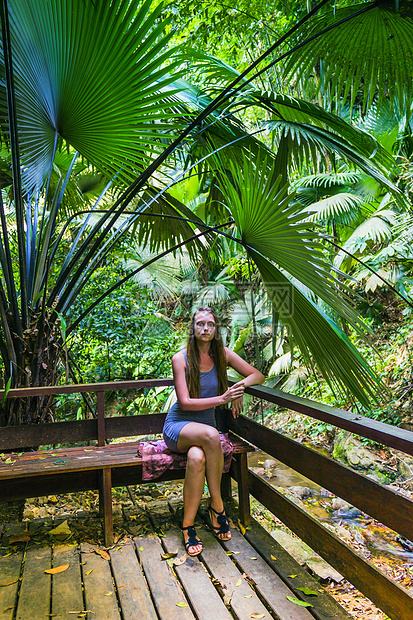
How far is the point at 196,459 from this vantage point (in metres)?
2.27

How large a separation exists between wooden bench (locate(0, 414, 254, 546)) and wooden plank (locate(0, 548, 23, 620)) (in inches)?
12.7

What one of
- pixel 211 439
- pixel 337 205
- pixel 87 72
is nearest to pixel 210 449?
pixel 211 439

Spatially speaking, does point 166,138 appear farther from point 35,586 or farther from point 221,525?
point 35,586

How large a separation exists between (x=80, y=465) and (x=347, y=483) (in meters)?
1.33

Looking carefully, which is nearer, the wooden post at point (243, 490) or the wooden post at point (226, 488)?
the wooden post at point (243, 490)

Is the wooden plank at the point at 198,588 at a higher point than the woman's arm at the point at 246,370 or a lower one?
lower

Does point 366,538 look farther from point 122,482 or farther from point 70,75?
point 70,75

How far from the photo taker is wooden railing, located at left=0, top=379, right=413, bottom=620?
147 centimetres

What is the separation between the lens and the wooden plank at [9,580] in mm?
1833

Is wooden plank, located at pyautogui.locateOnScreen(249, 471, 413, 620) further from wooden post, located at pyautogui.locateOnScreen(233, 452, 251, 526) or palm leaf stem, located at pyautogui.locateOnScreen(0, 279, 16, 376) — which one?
palm leaf stem, located at pyautogui.locateOnScreen(0, 279, 16, 376)

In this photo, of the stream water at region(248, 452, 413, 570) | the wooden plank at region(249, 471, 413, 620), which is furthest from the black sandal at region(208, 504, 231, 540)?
the stream water at region(248, 452, 413, 570)

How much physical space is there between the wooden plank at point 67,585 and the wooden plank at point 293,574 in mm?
862

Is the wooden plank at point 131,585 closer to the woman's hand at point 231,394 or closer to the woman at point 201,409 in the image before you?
the woman at point 201,409

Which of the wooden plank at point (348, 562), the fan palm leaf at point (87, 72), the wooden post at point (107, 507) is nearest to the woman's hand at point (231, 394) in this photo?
the wooden plank at point (348, 562)
